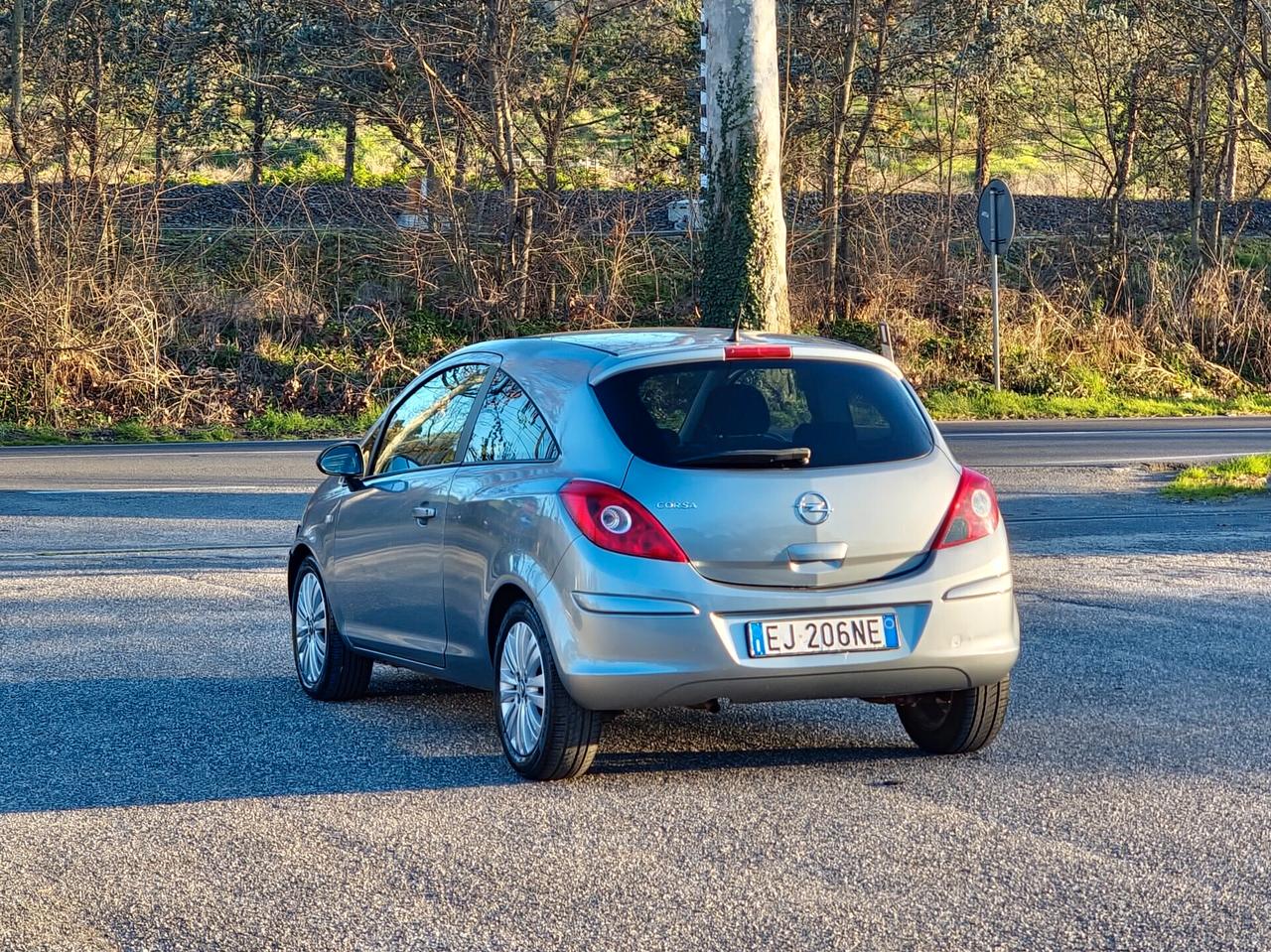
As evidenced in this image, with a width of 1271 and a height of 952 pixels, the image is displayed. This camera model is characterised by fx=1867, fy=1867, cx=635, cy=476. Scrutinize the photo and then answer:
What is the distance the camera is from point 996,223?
28.2 m

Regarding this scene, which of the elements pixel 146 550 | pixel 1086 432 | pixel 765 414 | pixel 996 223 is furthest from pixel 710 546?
pixel 996 223

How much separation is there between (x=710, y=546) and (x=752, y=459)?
1.30 ft

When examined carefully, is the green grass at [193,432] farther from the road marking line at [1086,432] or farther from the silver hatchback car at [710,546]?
the silver hatchback car at [710,546]

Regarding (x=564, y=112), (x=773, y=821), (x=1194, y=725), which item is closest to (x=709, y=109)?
(x=564, y=112)

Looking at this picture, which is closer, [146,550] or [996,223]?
[146,550]

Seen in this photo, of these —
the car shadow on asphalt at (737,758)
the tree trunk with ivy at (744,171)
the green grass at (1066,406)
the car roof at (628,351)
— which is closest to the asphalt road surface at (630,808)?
the car shadow on asphalt at (737,758)

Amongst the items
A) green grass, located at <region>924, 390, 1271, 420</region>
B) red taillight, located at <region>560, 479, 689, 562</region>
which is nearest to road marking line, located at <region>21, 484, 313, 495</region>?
red taillight, located at <region>560, 479, 689, 562</region>

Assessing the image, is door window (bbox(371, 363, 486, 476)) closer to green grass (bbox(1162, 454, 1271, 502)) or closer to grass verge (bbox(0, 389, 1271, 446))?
green grass (bbox(1162, 454, 1271, 502))

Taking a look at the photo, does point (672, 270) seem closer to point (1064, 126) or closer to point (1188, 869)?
point (1064, 126)

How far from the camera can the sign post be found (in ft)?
91.7

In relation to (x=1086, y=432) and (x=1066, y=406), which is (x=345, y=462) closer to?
(x=1086, y=432)

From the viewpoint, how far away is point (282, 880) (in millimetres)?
5441

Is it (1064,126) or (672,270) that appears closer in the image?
(672,270)

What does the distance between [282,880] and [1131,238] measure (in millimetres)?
29873
